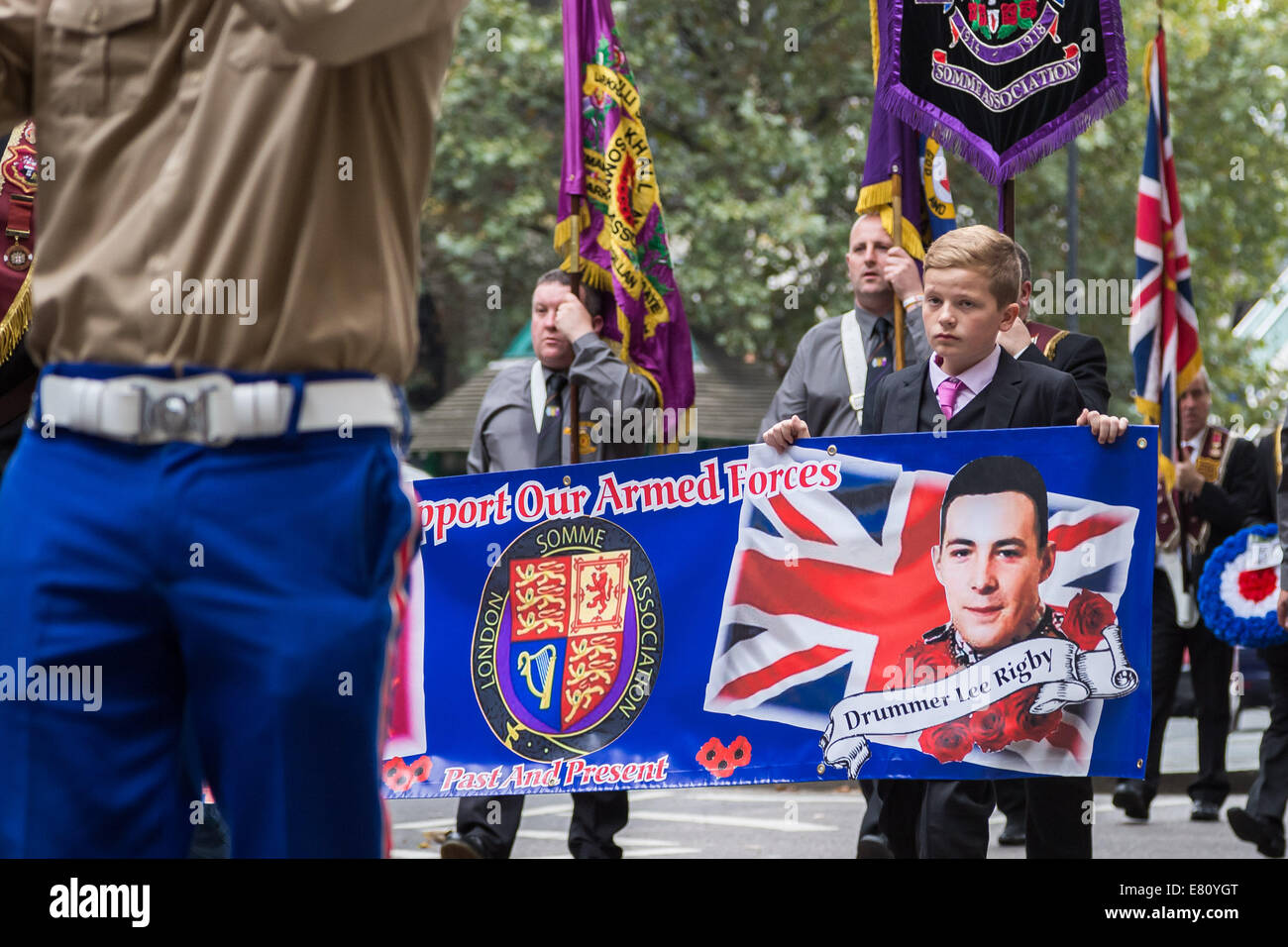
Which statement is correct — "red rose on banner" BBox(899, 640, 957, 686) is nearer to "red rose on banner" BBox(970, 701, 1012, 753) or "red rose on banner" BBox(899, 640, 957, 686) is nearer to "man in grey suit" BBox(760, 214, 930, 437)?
"red rose on banner" BBox(970, 701, 1012, 753)

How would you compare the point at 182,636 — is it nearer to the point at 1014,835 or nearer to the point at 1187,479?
the point at 1014,835

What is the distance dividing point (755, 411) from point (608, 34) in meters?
16.1

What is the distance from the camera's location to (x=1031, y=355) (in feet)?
20.8

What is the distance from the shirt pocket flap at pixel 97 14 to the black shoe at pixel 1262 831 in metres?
7.04

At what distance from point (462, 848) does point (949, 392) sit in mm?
2554

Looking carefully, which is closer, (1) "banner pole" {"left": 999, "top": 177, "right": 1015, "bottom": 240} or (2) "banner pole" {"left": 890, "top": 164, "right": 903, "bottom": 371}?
(1) "banner pole" {"left": 999, "top": 177, "right": 1015, "bottom": 240}

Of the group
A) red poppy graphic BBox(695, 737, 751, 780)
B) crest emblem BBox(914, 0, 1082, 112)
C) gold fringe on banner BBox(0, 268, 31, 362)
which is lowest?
red poppy graphic BBox(695, 737, 751, 780)

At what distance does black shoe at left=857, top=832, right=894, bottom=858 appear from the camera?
21.9 ft

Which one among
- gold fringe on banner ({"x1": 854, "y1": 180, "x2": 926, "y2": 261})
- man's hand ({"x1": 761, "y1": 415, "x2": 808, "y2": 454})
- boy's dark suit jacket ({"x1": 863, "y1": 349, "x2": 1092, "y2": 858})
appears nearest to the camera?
boy's dark suit jacket ({"x1": 863, "y1": 349, "x2": 1092, "y2": 858})

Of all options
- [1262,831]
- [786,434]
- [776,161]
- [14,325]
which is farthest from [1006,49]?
[776,161]

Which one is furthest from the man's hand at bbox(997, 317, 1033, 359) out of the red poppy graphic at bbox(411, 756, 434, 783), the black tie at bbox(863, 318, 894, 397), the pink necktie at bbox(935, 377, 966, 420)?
the red poppy graphic at bbox(411, 756, 434, 783)

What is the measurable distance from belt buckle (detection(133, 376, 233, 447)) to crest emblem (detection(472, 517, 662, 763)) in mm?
4300

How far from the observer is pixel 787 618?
632 cm
